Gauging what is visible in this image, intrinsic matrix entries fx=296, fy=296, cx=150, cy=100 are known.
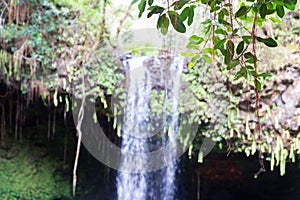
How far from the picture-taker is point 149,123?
3766mm

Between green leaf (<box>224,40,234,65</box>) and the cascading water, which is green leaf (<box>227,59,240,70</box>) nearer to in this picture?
green leaf (<box>224,40,234,65</box>)

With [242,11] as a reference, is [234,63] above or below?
below

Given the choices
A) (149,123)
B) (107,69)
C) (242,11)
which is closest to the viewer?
(242,11)

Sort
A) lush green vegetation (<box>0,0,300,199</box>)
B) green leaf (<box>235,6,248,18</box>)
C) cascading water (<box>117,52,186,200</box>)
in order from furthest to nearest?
cascading water (<box>117,52,186,200</box>), lush green vegetation (<box>0,0,300,199</box>), green leaf (<box>235,6,248,18</box>)

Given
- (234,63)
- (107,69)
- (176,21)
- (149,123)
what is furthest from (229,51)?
(149,123)

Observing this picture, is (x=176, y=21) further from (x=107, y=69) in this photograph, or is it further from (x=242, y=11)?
(x=107, y=69)

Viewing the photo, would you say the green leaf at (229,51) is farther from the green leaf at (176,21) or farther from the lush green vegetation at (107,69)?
the lush green vegetation at (107,69)

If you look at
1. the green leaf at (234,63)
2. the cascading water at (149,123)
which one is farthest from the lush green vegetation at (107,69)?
the green leaf at (234,63)

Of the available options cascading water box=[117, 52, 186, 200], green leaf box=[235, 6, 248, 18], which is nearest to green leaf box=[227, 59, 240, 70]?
green leaf box=[235, 6, 248, 18]

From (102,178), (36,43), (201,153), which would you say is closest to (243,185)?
(201,153)

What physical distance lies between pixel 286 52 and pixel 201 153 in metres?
1.50

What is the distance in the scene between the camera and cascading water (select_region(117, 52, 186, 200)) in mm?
3357

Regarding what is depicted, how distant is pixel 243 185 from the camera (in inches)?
177

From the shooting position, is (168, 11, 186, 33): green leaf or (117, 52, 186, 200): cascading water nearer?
(168, 11, 186, 33): green leaf
